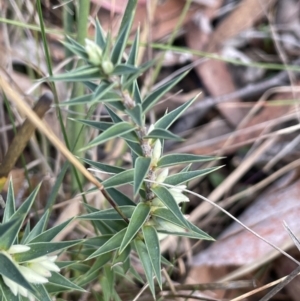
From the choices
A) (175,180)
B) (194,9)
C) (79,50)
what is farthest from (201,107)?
(79,50)

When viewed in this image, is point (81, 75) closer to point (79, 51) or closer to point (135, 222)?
point (79, 51)

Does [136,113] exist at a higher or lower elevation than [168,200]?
higher

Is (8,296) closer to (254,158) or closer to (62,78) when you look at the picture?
(62,78)

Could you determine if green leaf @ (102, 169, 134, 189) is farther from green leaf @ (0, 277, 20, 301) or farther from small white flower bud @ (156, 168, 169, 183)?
green leaf @ (0, 277, 20, 301)

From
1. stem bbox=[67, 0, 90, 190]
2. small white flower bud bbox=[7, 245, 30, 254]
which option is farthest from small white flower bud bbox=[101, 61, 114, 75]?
stem bbox=[67, 0, 90, 190]

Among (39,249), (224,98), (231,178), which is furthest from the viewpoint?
(224,98)

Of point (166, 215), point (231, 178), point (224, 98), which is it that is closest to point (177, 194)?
point (166, 215)
